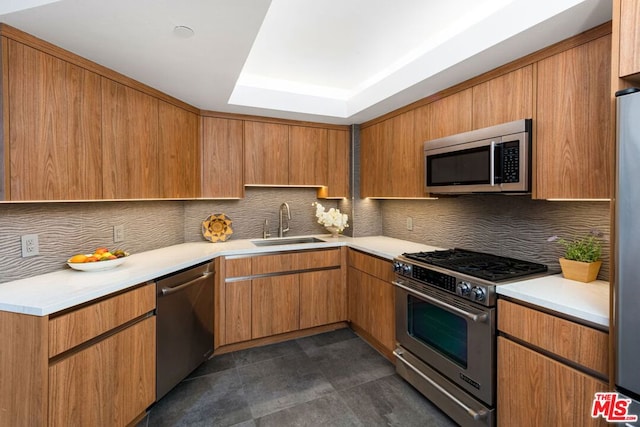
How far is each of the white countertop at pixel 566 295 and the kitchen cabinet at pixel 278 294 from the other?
1.76 m

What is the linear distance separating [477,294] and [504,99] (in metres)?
1.26

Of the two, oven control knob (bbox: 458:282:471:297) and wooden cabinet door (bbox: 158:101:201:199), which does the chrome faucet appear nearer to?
wooden cabinet door (bbox: 158:101:201:199)

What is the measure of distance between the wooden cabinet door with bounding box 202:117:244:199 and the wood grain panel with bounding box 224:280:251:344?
3.04ft

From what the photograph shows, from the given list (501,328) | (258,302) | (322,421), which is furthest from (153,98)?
(501,328)

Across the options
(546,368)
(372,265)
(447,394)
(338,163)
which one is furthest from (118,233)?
(546,368)

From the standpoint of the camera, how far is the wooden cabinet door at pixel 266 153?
10.4ft

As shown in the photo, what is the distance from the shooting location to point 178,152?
2.70 metres

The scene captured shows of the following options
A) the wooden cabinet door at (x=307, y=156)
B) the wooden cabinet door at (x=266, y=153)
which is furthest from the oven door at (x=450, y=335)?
the wooden cabinet door at (x=266, y=153)

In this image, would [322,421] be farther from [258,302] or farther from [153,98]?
[153,98]

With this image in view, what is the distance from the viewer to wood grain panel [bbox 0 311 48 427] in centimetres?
133

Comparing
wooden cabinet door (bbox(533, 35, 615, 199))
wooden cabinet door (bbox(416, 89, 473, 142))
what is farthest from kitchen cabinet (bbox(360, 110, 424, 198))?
wooden cabinet door (bbox(533, 35, 615, 199))

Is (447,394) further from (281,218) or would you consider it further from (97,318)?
(281,218)

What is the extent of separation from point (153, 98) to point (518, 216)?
2.89m

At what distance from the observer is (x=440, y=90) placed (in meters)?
2.41
